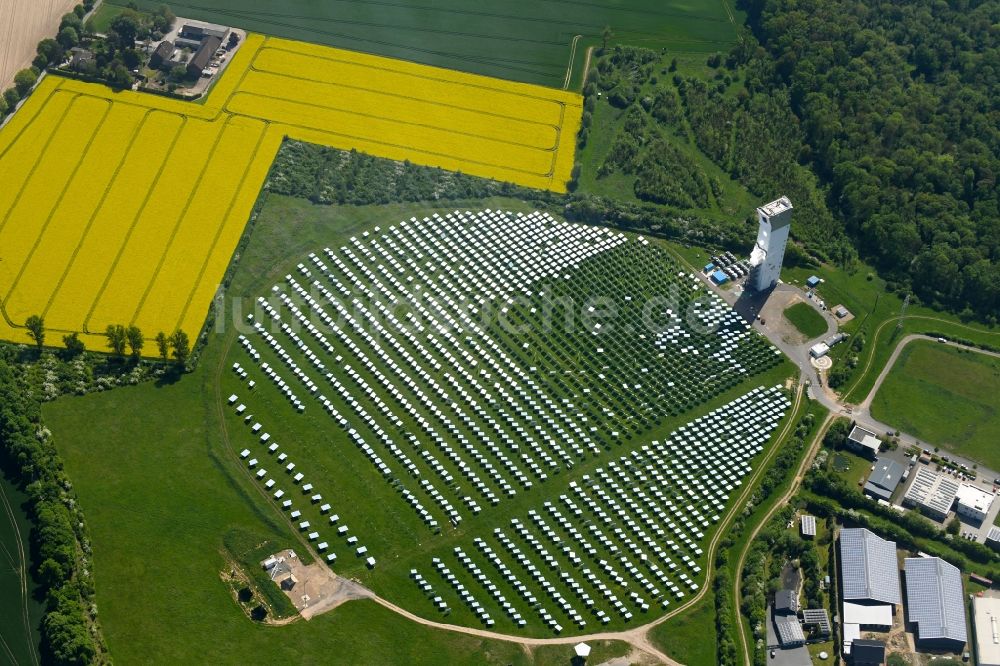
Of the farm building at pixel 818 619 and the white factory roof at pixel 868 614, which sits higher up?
the white factory roof at pixel 868 614

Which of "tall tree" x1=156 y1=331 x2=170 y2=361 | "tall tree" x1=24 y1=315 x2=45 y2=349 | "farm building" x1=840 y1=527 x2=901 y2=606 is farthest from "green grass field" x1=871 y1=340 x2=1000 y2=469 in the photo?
"tall tree" x1=24 y1=315 x2=45 y2=349

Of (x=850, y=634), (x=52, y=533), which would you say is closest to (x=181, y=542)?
(x=52, y=533)

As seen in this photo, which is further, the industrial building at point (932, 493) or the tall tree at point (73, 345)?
the tall tree at point (73, 345)

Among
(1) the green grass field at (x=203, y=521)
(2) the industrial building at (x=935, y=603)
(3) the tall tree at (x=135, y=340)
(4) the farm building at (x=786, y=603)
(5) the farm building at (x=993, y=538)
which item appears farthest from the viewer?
(3) the tall tree at (x=135, y=340)

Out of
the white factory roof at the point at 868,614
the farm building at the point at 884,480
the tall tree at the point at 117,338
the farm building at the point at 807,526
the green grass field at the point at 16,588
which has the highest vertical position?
the farm building at the point at 884,480

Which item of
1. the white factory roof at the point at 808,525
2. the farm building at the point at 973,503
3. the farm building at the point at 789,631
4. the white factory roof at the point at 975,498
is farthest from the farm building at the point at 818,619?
the white factory roof at the point at 975,498

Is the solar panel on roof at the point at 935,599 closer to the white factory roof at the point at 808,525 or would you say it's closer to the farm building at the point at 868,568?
the farm building at the point at 868,568

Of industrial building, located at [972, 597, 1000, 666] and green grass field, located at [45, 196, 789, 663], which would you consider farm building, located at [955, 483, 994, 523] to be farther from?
green grass field, located at [45, 196, 789, 663]

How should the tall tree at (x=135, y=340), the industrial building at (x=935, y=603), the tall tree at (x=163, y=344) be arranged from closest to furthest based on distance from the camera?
1. the industrial building at (x=935, y=603)
2. the tall tree at (x=135, y=340)
3. the tall tree at (x=163, y=344)
